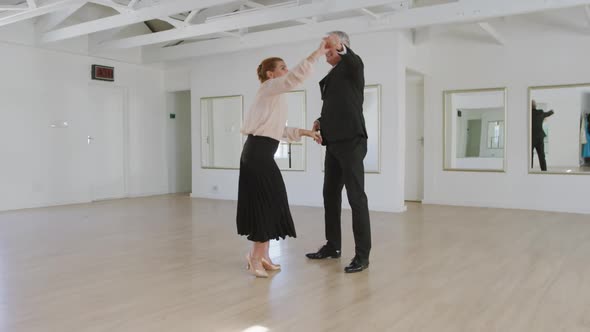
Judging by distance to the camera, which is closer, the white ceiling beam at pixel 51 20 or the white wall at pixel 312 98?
the white wall at pixel 312 98

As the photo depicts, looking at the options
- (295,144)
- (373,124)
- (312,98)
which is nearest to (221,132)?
(295,144)

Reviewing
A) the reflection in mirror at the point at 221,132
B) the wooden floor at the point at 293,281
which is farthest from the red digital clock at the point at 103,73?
the wooden floor at the point at 293,281

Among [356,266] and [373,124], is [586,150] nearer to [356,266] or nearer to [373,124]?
[373,124]

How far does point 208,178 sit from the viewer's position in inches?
355

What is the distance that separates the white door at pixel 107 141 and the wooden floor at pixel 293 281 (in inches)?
120

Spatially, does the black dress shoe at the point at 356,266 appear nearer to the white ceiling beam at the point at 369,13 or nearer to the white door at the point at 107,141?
the white ceiling beam at the point at 369,13

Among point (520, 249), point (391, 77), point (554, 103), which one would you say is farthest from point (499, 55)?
point (520, 249)

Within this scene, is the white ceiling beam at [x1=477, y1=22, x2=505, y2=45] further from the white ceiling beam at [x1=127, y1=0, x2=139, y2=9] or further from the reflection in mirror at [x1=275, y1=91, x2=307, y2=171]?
the white ceiling beam at [x1=127, y1=0, x2=139, y2=9]

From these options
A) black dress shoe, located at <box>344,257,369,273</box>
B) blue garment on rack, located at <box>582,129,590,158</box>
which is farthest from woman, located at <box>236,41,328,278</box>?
blue garment on rack, located at <box>582,129,590,158</box>

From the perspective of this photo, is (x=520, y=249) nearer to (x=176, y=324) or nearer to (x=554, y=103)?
(x=176, y=324)

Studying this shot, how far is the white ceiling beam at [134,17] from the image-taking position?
573cm

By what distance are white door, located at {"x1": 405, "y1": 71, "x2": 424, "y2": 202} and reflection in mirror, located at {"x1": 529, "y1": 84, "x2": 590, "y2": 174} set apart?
68.8 inches

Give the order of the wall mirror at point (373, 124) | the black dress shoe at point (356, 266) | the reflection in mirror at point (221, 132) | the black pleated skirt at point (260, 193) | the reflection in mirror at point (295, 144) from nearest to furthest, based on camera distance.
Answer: the black pleated skirt at point (260, 193)
the black dress shoe at point (356, 266)
the wall mirror at point (373, 124)
the reflection in mirror at point (295, 144)
the reflection in mirror at point (221, 132)

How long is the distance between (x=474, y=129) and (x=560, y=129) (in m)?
1.19
